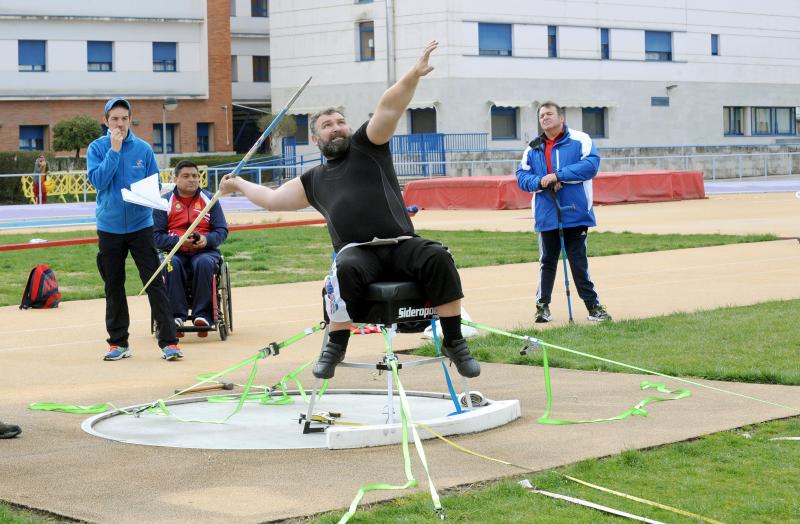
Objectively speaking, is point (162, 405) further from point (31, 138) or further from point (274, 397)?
point (31, 138)

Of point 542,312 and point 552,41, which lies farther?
point 552,41

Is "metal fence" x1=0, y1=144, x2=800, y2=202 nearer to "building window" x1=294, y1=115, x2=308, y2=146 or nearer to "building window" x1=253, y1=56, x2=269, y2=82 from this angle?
"building window" x1=294, y1=115, x2=308, y2=146

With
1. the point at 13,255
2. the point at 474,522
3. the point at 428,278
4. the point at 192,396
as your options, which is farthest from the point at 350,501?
the point at 13,255

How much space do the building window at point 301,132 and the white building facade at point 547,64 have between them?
363 millimetres

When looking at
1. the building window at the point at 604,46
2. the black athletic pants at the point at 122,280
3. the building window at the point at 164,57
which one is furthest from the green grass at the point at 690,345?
the building window at the point at 164,57

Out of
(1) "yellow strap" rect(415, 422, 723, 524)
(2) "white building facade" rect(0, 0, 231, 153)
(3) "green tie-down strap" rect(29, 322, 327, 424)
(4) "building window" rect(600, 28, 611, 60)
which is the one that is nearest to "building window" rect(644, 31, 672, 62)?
(4) "building window" rect(600, 28, 611, 60)

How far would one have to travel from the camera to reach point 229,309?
12031 mm

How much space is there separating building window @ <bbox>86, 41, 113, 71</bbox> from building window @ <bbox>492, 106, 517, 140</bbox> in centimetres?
1721

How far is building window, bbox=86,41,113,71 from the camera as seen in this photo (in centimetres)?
6175

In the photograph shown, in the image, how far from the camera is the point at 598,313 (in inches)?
480

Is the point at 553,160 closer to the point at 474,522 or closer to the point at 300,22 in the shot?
the point at 474,522

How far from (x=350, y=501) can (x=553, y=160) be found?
23.6 ft

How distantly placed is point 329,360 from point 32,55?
183ft

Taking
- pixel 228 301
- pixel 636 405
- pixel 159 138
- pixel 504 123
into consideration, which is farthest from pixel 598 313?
pixel 159 138
